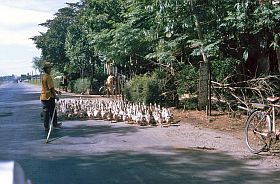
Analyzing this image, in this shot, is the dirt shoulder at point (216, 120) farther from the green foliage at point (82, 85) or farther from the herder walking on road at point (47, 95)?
the green foliage at point (82, 85)

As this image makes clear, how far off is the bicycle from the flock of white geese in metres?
4.34

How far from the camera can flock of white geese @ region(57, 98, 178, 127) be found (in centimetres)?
1325

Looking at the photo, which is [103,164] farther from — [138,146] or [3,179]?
[3,179]

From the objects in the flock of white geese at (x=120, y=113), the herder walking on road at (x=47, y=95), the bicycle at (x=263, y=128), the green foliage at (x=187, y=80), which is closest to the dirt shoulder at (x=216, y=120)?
the flock of white geese at (x=120, y=113)

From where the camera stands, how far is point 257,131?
338 inches

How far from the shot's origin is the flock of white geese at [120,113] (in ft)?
43.5

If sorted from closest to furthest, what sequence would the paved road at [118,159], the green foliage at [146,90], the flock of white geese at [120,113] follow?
1. the paved road at [118,159]
2. the flock of white geese at [120,113]
3. the green foliage at [146,90]

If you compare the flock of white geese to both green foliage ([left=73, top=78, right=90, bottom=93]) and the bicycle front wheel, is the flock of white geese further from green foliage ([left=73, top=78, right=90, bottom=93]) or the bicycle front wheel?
green foliage ([left=73, top=78, right=90, bottom=93])

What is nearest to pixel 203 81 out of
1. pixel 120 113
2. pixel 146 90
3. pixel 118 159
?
pixel 146 90

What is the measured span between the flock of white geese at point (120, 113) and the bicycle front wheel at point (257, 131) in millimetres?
4246

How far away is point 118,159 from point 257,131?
2.75 metres

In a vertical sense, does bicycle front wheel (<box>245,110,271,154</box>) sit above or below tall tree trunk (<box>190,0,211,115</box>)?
below

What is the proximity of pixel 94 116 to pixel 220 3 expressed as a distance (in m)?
5.68

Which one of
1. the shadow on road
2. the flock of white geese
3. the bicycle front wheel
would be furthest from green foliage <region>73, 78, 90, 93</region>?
the bicycle front wheel
